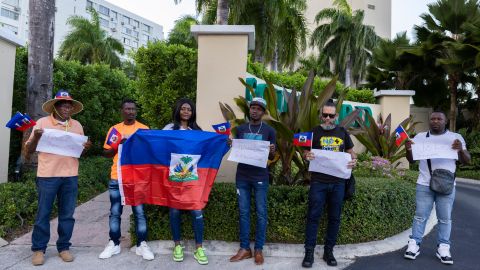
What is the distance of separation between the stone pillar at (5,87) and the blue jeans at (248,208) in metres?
4.69

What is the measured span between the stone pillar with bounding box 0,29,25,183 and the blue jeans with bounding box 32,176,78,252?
299cm

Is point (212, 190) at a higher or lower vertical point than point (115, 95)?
lower

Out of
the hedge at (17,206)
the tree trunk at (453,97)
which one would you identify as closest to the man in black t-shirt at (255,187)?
the hedge at (17,206)

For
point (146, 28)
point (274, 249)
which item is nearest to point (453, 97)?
point (274, 249)

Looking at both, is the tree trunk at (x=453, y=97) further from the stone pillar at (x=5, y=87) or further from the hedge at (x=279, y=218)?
the stone pillar at (x=5, y=87)

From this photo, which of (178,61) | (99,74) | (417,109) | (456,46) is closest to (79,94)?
(99,74)

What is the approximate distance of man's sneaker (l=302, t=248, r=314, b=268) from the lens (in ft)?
14.3

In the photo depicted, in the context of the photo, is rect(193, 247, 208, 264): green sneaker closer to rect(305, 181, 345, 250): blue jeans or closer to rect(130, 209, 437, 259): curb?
rect(130, 209, 437, 259): curb

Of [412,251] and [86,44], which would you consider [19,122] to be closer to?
[412,251]

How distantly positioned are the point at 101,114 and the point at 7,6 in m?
54.4

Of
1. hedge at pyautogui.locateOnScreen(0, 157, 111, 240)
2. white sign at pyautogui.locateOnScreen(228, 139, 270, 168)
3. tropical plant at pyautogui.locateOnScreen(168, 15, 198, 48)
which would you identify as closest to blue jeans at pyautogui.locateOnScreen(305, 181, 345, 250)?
white sign at pyautogui.locateOnScreen(228, 139, 270, 168)

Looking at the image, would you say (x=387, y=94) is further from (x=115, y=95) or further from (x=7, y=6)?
(x=7, y=6)

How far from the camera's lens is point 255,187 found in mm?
4465

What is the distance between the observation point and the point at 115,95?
38.4ft
